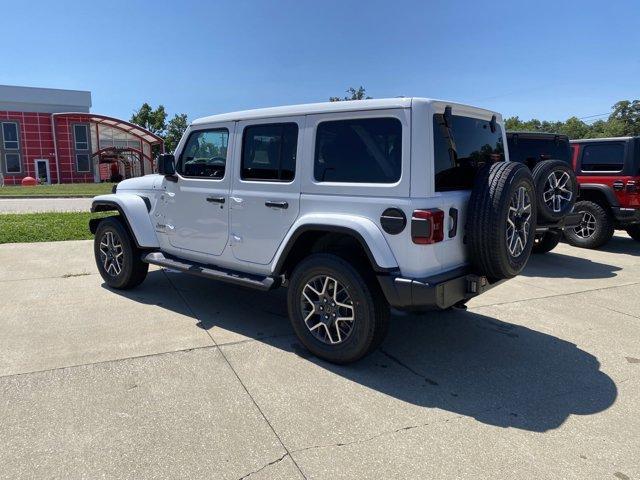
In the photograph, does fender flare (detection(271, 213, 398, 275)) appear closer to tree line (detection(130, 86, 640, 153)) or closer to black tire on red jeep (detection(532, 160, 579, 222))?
black tire on red jeep (detection(532, 160, 579, 222))

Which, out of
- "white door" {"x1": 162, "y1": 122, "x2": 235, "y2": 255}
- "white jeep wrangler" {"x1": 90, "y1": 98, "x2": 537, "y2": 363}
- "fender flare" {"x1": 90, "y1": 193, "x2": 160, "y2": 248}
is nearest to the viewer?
"white jeep wrangler" {"x1": 90, "y1": 98, "x2": 537, "y2": 363}

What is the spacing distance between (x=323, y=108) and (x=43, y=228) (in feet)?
28.3

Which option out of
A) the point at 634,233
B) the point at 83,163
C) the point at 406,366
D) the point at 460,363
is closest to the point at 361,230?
the point at 406,366

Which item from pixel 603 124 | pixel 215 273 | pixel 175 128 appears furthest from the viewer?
pixel 603 124

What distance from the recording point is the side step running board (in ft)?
13.3

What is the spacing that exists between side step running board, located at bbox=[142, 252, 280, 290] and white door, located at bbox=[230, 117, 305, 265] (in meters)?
0.17

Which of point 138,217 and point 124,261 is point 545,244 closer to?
point 138,217

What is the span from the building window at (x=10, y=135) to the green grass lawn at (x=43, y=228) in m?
29.9

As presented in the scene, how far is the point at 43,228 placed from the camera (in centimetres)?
996

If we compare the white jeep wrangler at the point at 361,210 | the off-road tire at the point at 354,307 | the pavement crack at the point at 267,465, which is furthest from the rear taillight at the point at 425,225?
the pavement crack at the point at 267,465

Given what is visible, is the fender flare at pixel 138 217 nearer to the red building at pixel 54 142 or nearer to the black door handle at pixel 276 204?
the black door handle at pixel 276 204

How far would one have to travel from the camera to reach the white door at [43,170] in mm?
36997

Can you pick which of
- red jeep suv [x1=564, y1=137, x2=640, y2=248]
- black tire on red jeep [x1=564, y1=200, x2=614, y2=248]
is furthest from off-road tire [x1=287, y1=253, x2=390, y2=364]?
black tire on red jeep [x1=564, y1=200, x2=614, y2=248]

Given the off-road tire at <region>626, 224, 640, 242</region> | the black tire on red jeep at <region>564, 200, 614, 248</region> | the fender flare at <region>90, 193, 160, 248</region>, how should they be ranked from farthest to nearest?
the off-road tire at <region>626, 224, 640, 242</region> < the black tire on red jeep at <region>564, 200, 614, 248</region> < the fender flare at <region>90, 193, 160, 248</region>
